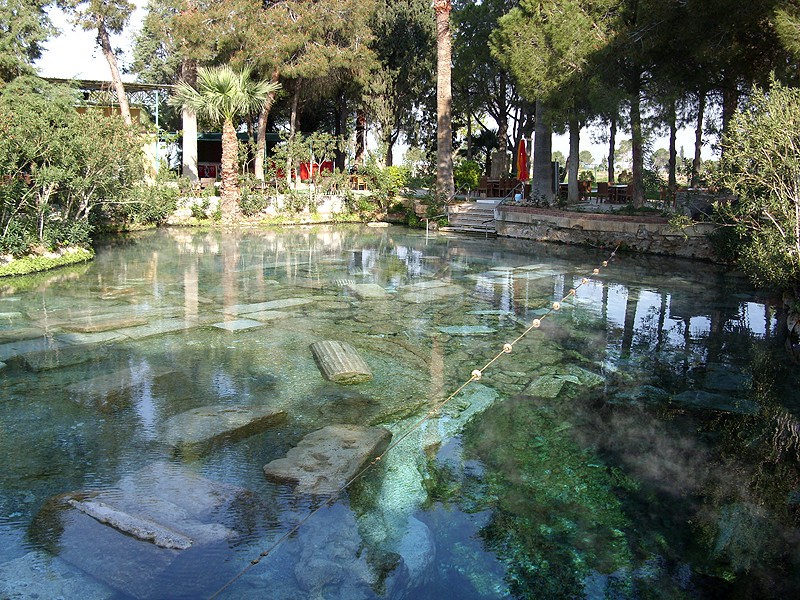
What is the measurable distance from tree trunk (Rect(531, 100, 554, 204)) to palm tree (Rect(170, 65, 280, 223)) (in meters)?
9.09

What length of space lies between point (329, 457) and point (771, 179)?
8.05 metres

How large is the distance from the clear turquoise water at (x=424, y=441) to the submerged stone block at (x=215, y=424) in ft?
0.50

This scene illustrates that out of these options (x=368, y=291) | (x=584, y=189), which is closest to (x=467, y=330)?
(x=368, y=291)

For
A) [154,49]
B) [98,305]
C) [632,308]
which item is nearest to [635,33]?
[632,308]

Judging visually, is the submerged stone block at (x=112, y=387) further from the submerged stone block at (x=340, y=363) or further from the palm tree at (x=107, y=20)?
the palm tree at (x=107, y=20)

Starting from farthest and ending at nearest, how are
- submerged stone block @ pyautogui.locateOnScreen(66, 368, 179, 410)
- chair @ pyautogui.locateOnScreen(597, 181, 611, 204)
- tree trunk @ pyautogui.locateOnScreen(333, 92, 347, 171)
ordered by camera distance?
tree trunk @ pyautogui.locateOnScreen(333, 92, 347, 171)
chair @ pyautogui.locateOnScreen(597, 181, 611, 204)
submerged stone block @ pyautogui.locateOnScreen(66, 368, 179, 410)

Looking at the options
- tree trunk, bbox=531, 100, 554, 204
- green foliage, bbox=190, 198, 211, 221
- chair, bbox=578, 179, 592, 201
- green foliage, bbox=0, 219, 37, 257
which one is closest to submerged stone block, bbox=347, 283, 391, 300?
green foliage, bbox=0, 219, 37, 257

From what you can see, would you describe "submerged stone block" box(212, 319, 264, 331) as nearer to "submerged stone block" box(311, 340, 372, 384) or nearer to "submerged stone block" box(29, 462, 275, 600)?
"submerged stone block" box(311, 340, 372, 384)

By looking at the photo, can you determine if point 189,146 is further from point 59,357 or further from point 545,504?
point 545,504

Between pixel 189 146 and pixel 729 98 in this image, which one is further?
pixel 189 146

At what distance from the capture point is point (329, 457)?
18.6 feet

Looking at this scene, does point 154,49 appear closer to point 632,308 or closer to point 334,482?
point 632,308

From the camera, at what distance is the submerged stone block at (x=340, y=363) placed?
759 centimetres

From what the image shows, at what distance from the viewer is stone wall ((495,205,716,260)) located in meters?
16.9
